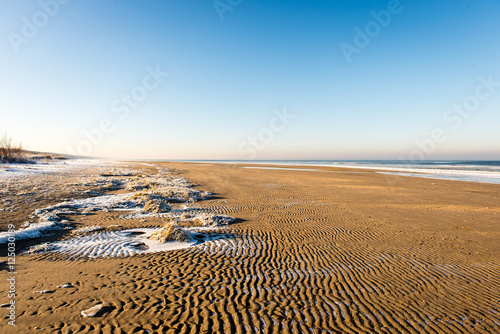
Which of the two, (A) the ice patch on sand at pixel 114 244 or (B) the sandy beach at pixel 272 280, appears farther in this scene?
(A) the ice patch on sand at pixel 114 244

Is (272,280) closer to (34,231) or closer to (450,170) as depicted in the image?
(34,231)

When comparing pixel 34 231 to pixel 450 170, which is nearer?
pixel 34 231

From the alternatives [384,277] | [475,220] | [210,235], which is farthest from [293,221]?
[475,220]

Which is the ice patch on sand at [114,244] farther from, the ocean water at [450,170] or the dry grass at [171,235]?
the ocean water at [450,170]

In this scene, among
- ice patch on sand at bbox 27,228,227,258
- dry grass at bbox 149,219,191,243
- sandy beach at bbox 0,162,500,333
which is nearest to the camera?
sandy beach at bbox 0,162,500,333

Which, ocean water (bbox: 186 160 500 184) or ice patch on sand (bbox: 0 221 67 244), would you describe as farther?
ocean water (bbox: 186 160 500 184)

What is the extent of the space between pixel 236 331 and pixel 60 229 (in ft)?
27.7

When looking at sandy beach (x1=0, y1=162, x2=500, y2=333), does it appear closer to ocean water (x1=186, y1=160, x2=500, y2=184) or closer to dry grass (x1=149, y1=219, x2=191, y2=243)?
dry grass (x1=149, y1=219, x2=191, y2=243)

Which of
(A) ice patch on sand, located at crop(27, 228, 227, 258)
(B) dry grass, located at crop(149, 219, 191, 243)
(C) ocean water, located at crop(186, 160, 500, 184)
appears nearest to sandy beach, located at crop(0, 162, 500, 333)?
(A) ice patch on sand, located at crop(27, 228, 227, 258)

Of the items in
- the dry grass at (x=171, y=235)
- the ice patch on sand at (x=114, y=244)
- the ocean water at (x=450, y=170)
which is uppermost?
the ocean water at (x=450, y=170)

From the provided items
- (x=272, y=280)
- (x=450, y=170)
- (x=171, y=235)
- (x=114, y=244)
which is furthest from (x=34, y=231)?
(x=450, y=170)

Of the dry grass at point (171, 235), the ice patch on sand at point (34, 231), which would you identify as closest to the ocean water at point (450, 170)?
the dry grass at point (171, 235)

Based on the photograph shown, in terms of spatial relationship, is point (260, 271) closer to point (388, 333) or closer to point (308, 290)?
point (308, 290)

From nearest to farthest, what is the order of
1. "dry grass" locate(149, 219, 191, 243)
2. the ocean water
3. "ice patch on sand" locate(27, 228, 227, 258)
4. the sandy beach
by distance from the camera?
the sandy beach < "ice patch on sand" locate(27, 228, 227, 258) < "dry grass" locate(149, 219, 191, 243) < the ocean water
